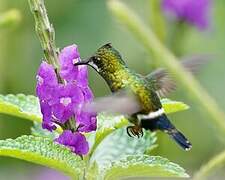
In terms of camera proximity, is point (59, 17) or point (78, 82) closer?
point (78, 82)

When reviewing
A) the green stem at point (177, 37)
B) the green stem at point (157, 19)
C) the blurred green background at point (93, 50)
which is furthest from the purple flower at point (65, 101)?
the green stem at point (177, 37)

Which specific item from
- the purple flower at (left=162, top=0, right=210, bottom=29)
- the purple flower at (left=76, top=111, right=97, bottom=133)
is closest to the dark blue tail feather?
the purple flower at (left=76, top=111, right=97, bottom=133)

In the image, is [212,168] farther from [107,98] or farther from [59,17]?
[59,17]

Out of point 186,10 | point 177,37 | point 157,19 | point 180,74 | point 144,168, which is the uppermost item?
point 186,10

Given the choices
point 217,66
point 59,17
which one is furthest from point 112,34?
point 217,66

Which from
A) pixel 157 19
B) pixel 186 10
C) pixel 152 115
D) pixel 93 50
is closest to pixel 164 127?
pixel 152 115

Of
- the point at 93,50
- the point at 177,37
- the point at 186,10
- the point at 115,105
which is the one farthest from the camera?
the point at 93,50

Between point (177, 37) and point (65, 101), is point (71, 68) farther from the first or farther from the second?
point (177, 37)
